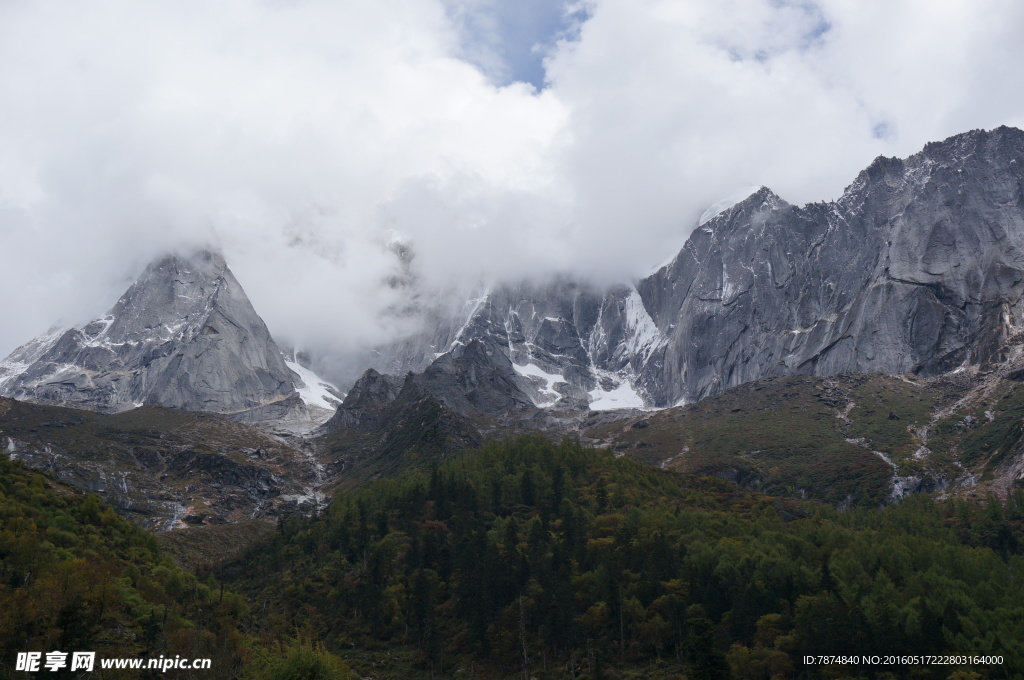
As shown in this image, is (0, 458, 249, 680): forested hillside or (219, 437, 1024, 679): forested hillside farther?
(219, 437, 1024, 679): forested hillside

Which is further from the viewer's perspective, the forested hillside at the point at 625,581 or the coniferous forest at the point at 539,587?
the forested hillside at the point at 625,581

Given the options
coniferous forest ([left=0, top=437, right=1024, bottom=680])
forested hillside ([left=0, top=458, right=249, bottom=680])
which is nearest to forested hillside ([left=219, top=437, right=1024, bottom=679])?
coniferous forest ([left=0, top=437, right=1024, bottom=680])

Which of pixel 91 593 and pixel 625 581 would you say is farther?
pixel 625 581

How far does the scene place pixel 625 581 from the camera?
3866 inches

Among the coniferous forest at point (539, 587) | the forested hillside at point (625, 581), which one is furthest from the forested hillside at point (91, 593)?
the forested hillside at point (625, 581)

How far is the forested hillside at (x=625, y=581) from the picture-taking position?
79125 millimetres

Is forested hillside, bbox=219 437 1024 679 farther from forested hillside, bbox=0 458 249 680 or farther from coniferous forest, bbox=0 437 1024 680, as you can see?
forested hillside, bbox=0 458 249 680

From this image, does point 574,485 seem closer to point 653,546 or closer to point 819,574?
point 653,546

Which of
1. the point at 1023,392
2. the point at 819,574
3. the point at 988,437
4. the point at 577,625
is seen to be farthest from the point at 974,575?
the point at 1023,392

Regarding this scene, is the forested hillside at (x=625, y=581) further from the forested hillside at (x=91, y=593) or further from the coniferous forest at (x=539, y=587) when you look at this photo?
the forested hillside at (x=91, y=593)

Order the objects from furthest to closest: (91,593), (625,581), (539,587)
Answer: (539,587) → (625,581) → (91,593)

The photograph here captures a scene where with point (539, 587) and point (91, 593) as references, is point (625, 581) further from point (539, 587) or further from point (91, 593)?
point (91, 593)

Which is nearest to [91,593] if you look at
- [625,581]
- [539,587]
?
[539,587]

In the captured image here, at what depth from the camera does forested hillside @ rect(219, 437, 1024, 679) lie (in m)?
79.1
